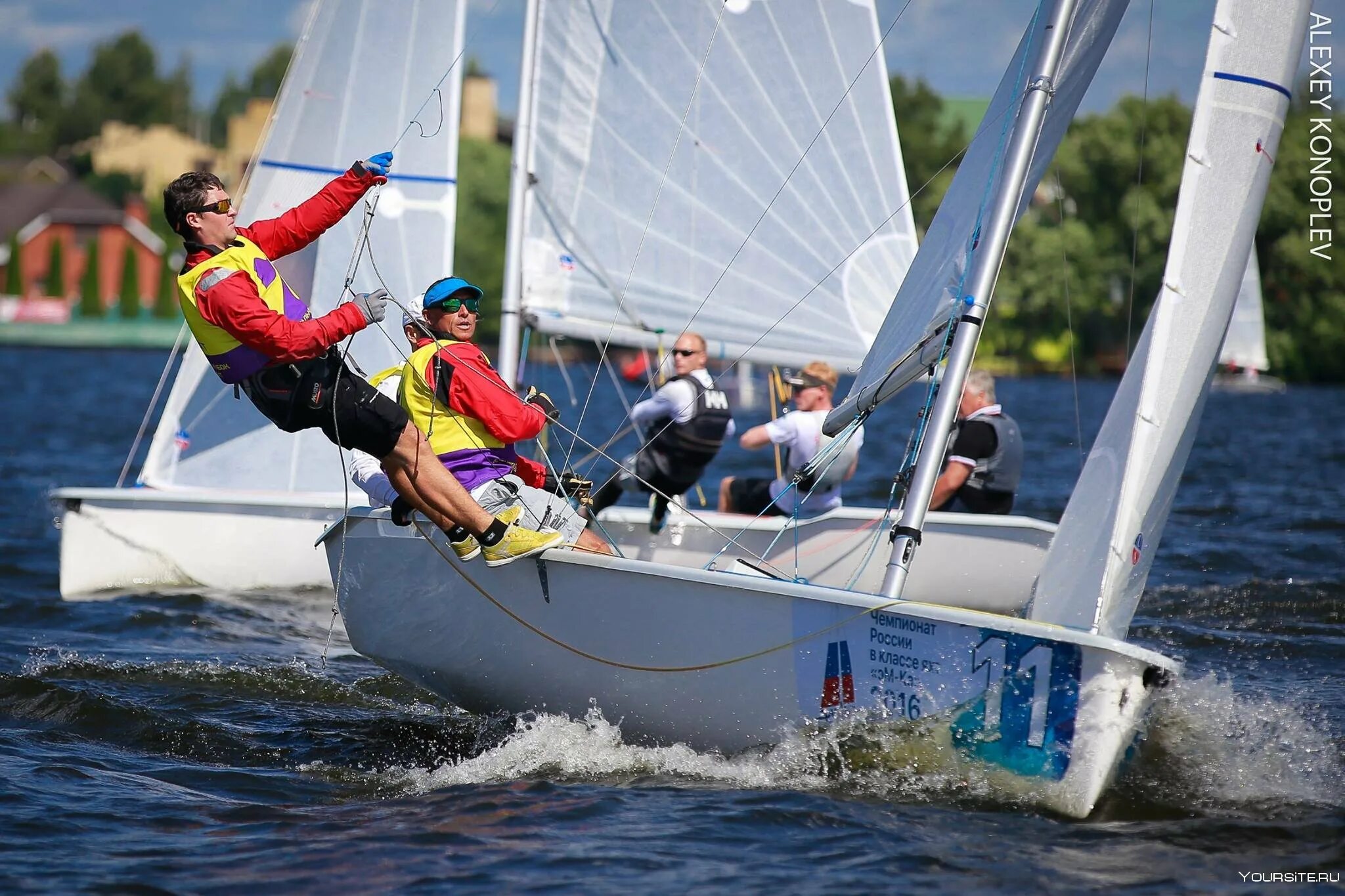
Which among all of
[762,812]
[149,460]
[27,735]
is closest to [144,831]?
[27,735]

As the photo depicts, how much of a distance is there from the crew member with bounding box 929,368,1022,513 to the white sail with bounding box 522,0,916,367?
0.66 metres

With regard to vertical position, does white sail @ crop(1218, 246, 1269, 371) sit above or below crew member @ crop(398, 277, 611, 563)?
above

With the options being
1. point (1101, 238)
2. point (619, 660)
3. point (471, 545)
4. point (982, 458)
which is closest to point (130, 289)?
point (1101, 238)

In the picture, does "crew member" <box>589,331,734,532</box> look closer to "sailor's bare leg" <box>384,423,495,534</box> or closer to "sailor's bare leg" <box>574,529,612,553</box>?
"sailor's bare leg" <box>574,529,612,553</box>

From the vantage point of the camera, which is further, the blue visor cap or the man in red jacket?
the blue visor cap

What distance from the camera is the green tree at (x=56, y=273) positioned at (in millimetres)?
51500

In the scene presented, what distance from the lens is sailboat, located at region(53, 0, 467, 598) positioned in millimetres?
7691

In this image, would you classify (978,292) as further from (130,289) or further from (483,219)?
(130,289)

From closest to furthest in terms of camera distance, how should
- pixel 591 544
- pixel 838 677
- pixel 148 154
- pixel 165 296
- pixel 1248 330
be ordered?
pixel 838 677
pixel 591 544
pixel 1248 330
pixel 165 296
pixel 148 154

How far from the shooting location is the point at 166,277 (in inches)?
2207

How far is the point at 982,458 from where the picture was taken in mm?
7309

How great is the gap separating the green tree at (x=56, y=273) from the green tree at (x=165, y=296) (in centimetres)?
316

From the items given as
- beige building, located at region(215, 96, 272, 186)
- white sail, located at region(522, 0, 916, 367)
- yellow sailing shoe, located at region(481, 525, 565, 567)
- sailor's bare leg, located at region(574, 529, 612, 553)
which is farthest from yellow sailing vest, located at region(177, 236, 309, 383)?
beige building, located at region(215, 96, 272, 186)

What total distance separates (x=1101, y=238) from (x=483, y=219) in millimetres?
20795
